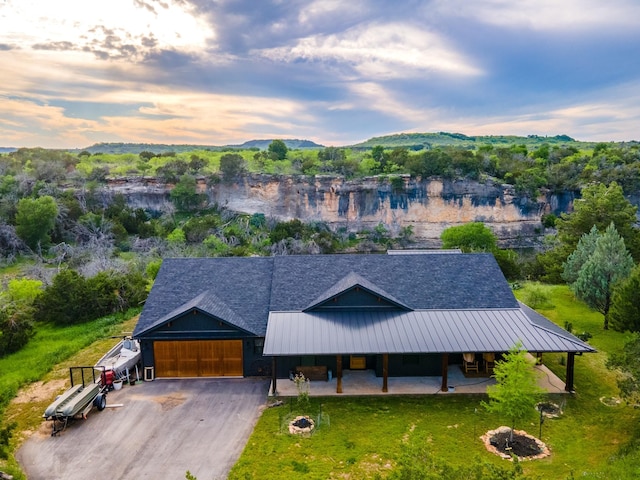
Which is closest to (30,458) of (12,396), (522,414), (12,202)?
(12,396)

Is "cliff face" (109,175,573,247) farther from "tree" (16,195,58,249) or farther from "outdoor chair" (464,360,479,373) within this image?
"outdoor chair" (464,360,479,373)

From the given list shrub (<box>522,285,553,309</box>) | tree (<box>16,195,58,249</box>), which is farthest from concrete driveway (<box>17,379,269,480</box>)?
tree (<box>16,195,58,249</box>)

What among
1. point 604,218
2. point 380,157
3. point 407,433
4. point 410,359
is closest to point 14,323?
point 410,359

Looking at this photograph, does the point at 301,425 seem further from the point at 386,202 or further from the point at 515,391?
the point at 386,202

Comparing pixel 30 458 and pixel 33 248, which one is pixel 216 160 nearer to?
pixel 33 248

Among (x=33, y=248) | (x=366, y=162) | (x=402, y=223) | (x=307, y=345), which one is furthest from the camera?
(x=366, y=162)
